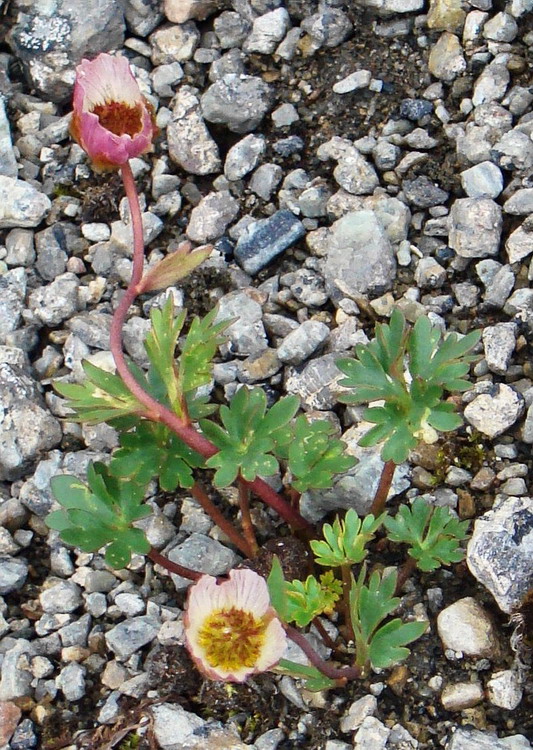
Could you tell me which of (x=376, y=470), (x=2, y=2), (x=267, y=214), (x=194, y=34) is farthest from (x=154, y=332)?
(x=2, y=2)

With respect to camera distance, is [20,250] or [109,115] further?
[20,250]

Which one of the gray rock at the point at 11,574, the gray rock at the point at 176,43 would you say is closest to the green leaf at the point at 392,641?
the gray rock at the point at 11,574

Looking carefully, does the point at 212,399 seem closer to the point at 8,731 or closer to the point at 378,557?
the point at 378,557

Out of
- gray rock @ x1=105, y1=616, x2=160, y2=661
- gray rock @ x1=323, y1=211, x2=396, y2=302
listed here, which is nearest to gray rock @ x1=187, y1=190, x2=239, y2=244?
gray rock @ x1=323, y1=211, x2=396, y2=302

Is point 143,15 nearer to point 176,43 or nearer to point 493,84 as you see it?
point 176,43

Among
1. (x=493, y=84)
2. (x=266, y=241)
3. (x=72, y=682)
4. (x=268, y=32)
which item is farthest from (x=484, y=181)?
(x=72, y=682)

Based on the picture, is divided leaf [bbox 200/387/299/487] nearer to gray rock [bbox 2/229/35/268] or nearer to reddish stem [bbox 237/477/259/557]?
reddish stem [bbox 237/477/259/557]
